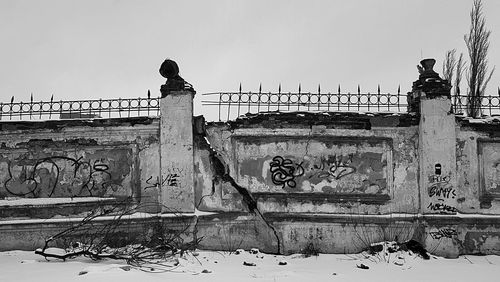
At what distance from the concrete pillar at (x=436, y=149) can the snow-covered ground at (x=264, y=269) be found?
1.02 m

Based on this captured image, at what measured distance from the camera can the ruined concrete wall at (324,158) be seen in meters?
8.33

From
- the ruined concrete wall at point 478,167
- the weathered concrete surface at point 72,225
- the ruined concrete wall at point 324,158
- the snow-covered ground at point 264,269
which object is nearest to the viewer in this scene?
the snow-covered ground at point 264,269

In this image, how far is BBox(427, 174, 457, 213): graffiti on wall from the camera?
8.23m

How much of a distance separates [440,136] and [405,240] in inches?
76.9

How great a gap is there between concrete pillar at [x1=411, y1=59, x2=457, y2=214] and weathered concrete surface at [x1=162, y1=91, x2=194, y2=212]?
13.5 feet

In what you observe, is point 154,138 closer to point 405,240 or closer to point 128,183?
point 128,183

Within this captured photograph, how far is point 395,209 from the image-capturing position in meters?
8.33

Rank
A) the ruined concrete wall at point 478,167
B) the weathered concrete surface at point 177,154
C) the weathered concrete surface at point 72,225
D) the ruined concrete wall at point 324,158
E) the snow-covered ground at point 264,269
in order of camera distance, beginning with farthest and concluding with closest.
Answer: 1. the ruined concrete wall at point 478,167
2. the ruined concrete wall at point 324,158
3. the weathered concrete surface at point 177,154
4. the weathered concrete surface at point 72,225
5. the snow-covered ground at point 264,269

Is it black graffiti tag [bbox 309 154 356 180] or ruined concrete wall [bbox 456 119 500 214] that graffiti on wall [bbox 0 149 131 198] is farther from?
ruined concrete wall [bbox 456 119 500 214]

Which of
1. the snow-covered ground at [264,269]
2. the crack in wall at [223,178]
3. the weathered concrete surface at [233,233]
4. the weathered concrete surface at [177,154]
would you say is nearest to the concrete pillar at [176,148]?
the weathered concrete surface at [177,154]

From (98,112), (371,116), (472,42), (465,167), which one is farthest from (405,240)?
(472,42)

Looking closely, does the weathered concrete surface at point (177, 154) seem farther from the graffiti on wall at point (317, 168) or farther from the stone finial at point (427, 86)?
the stone finial at point (427, 86)

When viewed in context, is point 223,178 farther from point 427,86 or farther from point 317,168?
point 427,86

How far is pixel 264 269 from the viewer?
7043 mm
